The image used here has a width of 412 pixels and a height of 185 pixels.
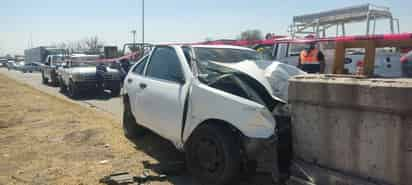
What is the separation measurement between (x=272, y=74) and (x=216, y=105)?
0.73 m

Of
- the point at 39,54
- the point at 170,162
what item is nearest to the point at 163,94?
the point at 170,162

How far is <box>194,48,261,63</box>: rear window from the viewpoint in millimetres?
5034

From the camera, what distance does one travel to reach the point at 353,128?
3.20 m

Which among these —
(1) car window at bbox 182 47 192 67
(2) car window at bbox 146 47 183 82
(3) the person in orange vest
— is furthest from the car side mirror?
(3) the person in orange vest

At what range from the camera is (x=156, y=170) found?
4.94m

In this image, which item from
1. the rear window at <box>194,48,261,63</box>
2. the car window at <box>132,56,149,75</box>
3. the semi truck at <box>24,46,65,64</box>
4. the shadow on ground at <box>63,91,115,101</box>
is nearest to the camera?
the rear window at <box>194,48,261,63</box>

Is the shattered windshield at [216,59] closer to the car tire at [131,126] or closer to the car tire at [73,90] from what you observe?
→ the car tire at [131,126]

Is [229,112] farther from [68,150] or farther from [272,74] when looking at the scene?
[68,150]

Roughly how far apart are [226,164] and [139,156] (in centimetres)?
210

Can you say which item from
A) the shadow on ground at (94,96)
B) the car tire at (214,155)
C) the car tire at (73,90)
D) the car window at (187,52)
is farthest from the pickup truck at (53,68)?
the car tire at (214,155)

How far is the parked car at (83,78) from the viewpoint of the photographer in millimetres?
14961

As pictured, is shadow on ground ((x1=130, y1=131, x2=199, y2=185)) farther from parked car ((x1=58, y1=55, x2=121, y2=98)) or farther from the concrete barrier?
parked car ((x1=58, y1=55, x2=121, y2=98))

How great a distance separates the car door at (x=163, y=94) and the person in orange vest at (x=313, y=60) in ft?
22.4

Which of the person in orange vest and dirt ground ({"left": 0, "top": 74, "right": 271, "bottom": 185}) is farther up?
the person in orange vest
